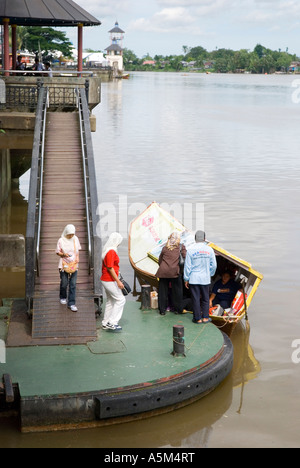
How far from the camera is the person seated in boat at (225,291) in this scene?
16234 mm

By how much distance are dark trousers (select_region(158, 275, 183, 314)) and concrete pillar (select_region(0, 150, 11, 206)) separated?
14.1 m

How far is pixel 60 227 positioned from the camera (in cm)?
1586

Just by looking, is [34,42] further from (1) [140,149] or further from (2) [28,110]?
(2) [28,110]

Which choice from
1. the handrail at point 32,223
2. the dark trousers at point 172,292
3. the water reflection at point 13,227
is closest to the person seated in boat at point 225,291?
the dark trousers at point 172,292

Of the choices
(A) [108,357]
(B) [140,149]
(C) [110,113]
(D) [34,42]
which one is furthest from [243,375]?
(D) [34,42]

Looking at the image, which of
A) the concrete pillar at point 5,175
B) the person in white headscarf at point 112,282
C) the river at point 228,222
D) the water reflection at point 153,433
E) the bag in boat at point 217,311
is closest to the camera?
the water reflection at point 153,433

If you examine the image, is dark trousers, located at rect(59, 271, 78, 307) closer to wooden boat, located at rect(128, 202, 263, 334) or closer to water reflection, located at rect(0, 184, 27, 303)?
wooden boat, located at rect(128, 202, 263, 334)

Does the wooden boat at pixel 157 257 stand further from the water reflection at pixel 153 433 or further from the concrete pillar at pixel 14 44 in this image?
the concrete pillar at pixel 14 44

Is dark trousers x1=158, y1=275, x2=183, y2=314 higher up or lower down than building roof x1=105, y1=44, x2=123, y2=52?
lower down

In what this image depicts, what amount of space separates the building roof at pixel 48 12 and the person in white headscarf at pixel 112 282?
9651 millimetres

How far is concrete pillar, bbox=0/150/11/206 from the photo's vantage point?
27609mm

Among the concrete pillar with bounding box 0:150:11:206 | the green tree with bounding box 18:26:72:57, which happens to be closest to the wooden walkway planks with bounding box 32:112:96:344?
the concrete pillar with bounding box 0:150:11:206

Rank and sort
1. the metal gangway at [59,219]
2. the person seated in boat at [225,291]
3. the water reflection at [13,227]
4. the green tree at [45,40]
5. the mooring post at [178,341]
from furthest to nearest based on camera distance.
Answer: the green tree at [45,40] < the water reflection at [13,227] < the person seated in boat at [225,291] < the metal gangway at [59,219] < the mooring post at [178,341]

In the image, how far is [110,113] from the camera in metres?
78.1
